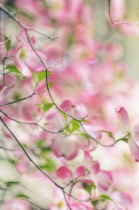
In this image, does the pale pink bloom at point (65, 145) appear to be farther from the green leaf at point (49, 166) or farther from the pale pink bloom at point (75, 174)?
the green leaf at point (49, 166)

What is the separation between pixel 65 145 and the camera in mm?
618

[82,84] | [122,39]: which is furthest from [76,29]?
[122,39]

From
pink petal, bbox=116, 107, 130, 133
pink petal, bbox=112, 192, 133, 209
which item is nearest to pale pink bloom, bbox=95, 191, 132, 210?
pink petal, bbox=112, 192, 133, 209

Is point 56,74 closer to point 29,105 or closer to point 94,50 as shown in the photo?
point 94,50

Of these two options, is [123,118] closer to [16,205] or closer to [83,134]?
[83,134]

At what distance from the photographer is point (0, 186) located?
27.5 inches

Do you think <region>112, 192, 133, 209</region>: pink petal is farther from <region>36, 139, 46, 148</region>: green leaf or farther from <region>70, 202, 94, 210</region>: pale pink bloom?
<region>36, 139, 46, 148</region>: green leaf

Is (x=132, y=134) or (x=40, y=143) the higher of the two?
(x=40, y=143)

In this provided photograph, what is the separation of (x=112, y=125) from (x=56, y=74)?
18cm

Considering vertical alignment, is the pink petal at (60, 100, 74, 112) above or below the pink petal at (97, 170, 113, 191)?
above

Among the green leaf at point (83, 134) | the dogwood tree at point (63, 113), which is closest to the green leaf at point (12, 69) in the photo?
the dogwood tree at point (63, 113)

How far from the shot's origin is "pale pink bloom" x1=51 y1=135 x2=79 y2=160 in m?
0.62

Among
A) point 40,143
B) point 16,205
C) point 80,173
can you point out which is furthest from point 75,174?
point 40,143

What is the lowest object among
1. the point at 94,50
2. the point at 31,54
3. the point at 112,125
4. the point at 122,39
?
the point at 31,54
